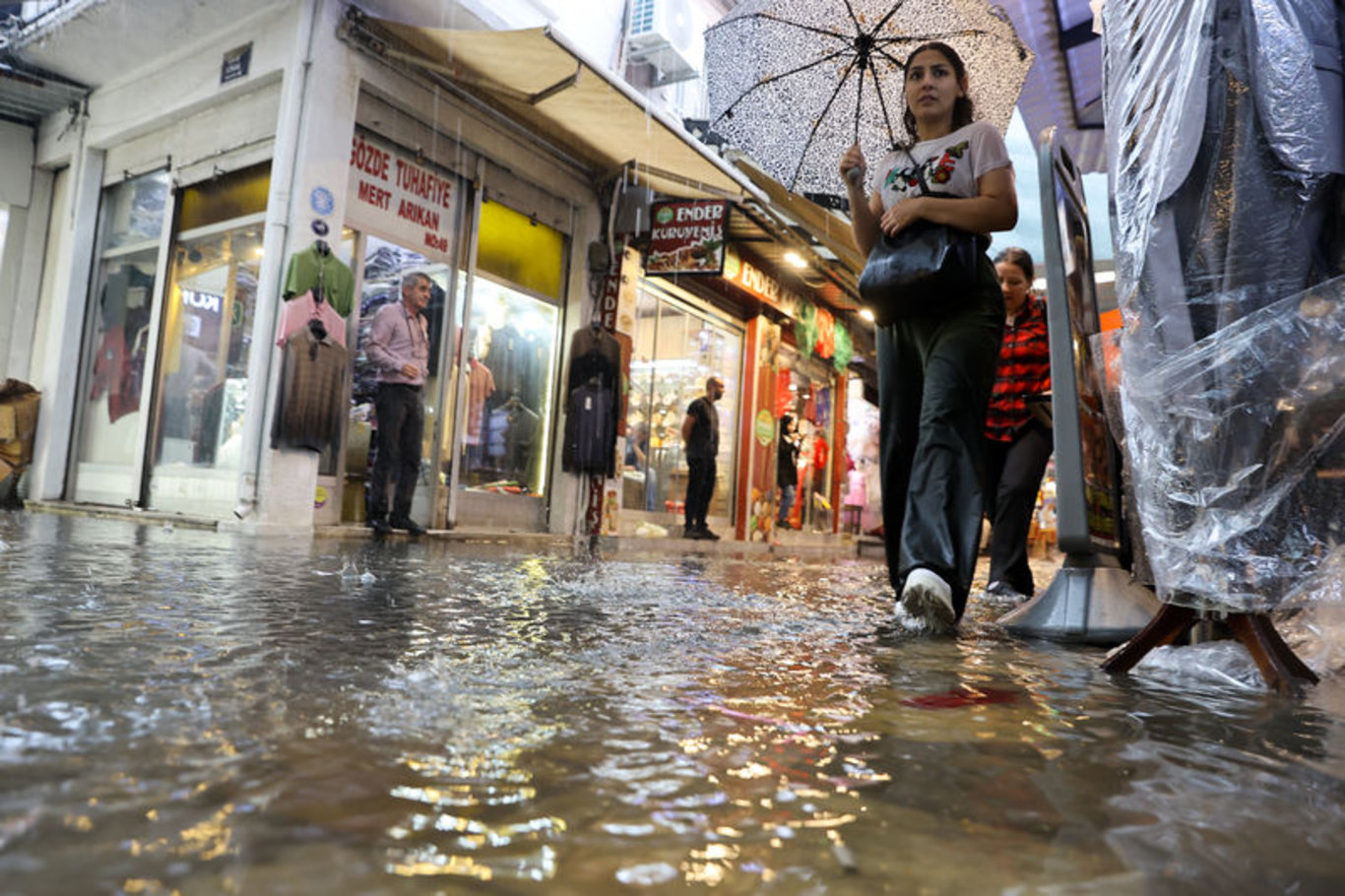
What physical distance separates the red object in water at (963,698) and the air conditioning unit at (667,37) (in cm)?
969

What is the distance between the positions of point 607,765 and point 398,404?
22.4ft

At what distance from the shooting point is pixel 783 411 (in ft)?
49.9

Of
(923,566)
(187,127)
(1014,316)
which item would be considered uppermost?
(187,127)

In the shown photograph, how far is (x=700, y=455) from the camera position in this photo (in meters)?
11.0

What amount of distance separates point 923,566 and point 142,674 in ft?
5.74

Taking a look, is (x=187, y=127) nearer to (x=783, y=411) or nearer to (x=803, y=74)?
(x=803, y=74)

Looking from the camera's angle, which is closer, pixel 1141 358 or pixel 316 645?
pixel 316 645

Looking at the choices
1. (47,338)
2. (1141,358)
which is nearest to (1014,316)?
(1141,358)

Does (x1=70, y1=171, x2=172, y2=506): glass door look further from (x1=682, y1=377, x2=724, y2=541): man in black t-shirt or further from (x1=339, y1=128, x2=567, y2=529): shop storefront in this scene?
(x1=682, y1=377, x2=724, y2=541): man in black t-shirt

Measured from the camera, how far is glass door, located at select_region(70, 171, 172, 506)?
8.65 m

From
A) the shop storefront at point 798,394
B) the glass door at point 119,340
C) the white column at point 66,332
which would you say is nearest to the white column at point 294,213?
the glass door at point 119,340

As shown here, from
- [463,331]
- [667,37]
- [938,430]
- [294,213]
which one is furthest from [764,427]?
[938,430]

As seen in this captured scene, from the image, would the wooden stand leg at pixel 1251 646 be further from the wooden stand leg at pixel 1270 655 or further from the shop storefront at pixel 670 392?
the shop storefront at pixel 670 392

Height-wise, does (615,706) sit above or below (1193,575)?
below
